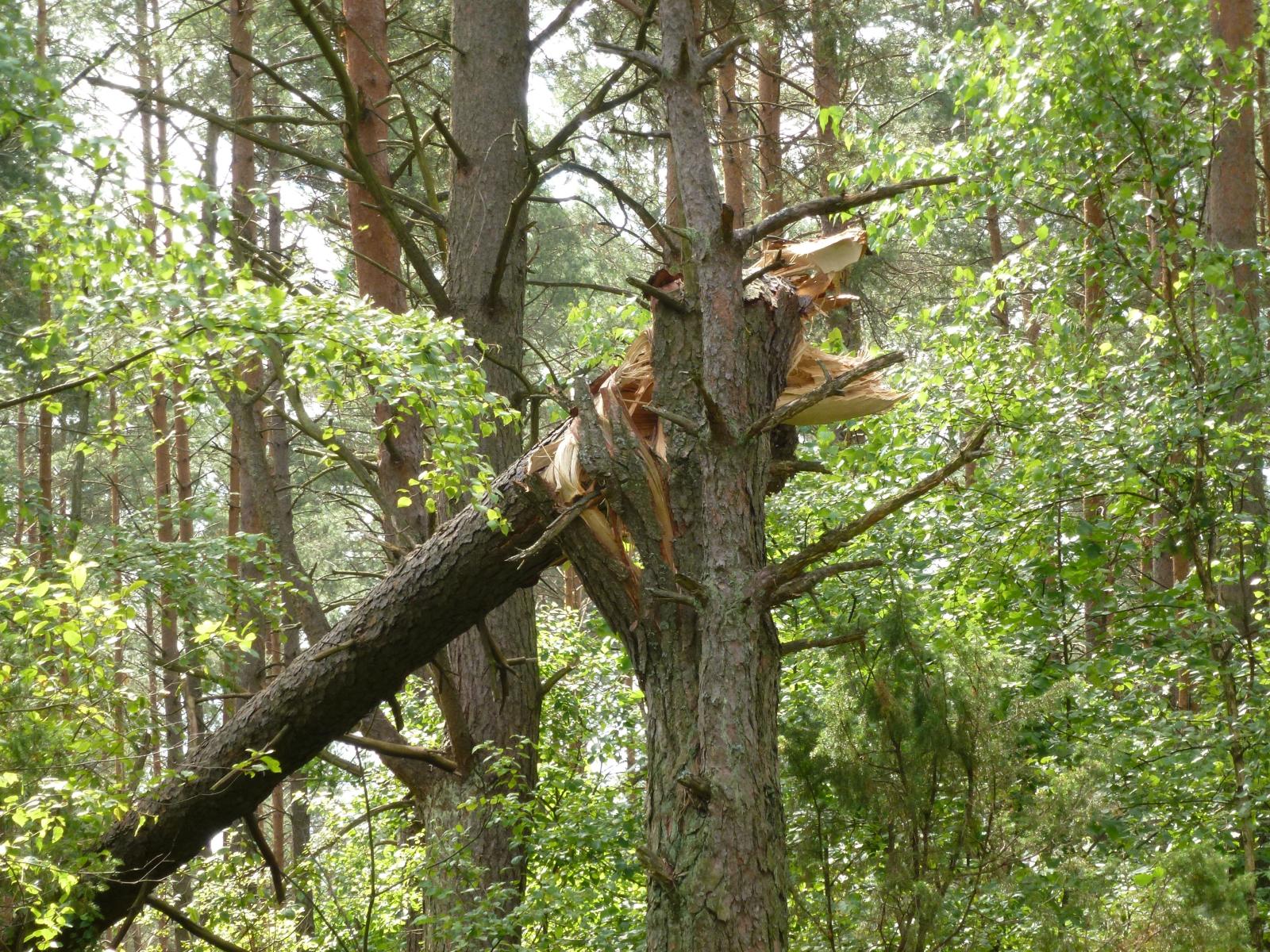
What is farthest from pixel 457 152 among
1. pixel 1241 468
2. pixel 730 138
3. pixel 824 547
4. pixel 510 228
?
pixel 730 138

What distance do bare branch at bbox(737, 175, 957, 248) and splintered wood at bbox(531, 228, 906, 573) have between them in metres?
0.22

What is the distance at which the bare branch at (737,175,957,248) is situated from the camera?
4.08 metres

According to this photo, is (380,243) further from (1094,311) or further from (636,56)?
(1094,311)

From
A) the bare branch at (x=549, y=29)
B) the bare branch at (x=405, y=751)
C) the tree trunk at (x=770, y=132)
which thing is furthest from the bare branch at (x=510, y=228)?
the tree trunk at (x=770, y=132)

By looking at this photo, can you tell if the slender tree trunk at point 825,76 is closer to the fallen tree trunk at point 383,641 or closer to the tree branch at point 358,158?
the tree branch at point 358,158

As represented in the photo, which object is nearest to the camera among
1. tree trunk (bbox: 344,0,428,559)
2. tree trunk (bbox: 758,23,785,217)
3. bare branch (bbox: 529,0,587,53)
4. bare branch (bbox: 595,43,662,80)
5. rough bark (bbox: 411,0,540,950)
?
bare branch (bbox: 595,43,662,80)

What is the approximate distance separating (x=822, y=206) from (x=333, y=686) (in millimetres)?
2906

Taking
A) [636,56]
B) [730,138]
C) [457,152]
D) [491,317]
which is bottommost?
[636,56]

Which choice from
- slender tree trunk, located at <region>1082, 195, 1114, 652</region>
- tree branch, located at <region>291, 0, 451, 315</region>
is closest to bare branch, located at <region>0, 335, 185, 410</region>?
tree branch, located at <region>291, 0, 451, 315</region>

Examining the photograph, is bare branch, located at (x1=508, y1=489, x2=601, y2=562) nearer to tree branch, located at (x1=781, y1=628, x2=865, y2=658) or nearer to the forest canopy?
the forest canopy

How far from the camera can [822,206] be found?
4219mm

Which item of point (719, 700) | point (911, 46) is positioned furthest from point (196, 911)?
point (911, 46)

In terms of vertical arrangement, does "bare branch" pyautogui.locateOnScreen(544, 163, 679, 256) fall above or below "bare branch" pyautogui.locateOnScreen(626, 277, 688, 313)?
above

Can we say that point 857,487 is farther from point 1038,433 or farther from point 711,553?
point 711,553
